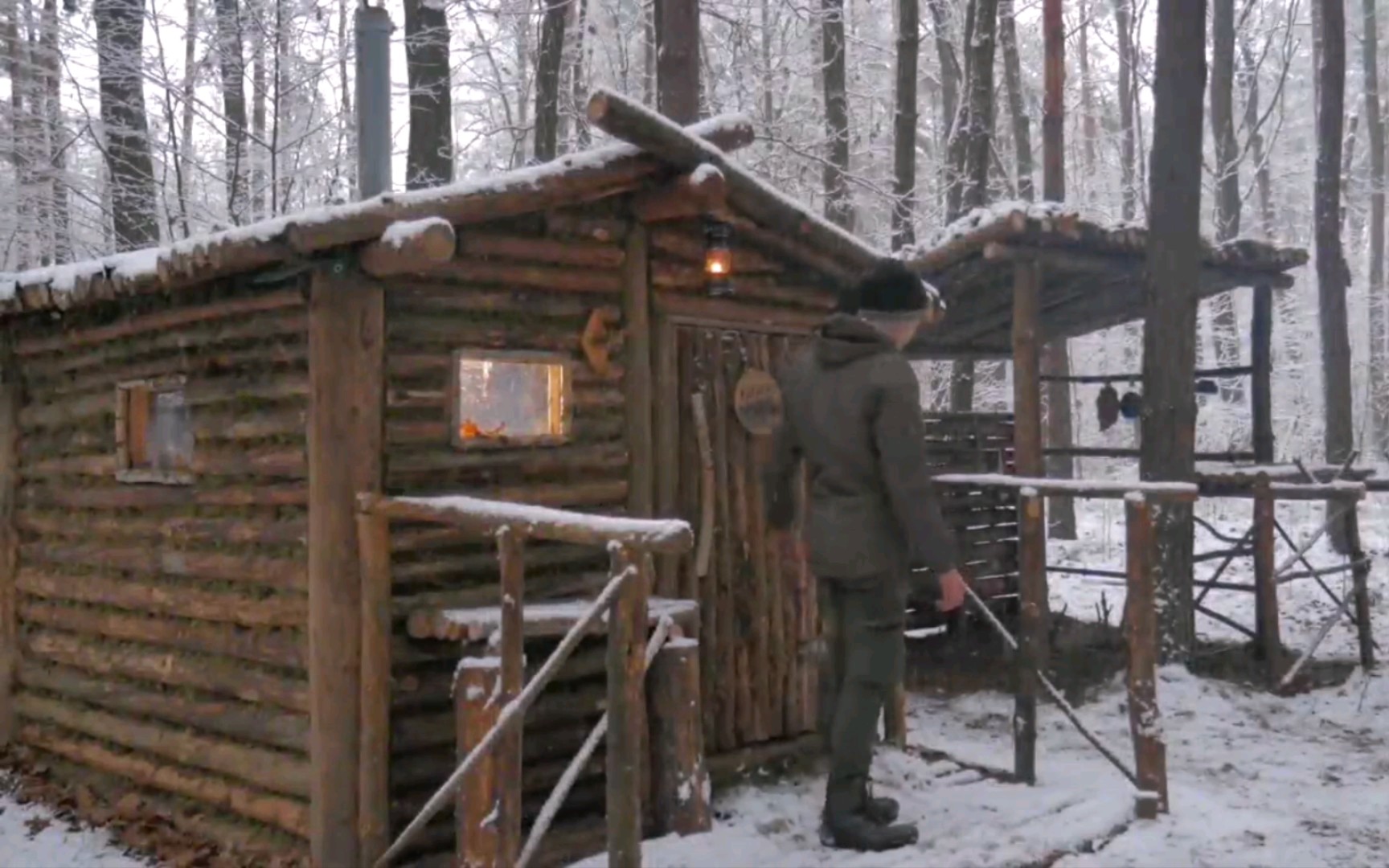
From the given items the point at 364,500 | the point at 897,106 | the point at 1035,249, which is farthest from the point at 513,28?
the point at 364,500

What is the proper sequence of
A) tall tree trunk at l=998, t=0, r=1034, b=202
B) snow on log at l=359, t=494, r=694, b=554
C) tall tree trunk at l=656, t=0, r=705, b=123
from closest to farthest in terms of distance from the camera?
snow on log at l=359, t=494, r=694, b=554 → tall tree trunk at l=656, t=0, r=705, b=123 → tall tree trunk at l=998, t=0, r=1034, b=202

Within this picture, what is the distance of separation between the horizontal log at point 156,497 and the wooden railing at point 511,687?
688mm

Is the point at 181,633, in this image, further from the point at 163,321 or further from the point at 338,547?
the point at 338,547

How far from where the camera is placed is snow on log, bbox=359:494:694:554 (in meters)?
4.00

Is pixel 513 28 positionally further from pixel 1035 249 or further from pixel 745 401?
pixel 745 401

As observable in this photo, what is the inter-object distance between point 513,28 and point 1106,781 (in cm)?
1528

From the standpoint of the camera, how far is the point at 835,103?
53.4 feet

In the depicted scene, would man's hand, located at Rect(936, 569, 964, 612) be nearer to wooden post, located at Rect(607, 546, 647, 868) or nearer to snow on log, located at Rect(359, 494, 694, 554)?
snow on log, located at Rect(359, 494, 694, 554)

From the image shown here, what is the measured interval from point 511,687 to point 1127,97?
21.5 meters

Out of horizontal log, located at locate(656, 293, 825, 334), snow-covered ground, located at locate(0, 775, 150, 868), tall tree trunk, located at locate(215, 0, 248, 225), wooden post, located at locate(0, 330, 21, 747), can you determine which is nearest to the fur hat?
horizontal log, located at locate(656, 293, 825, 334)

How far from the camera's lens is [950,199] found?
1775cm

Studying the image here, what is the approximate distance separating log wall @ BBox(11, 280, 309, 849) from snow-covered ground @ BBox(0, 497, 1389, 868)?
0.63 m

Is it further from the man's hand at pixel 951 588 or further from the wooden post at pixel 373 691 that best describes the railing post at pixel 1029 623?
the wooden post at pixel 373 691

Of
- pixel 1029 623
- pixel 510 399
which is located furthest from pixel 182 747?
pixel 1029 623
